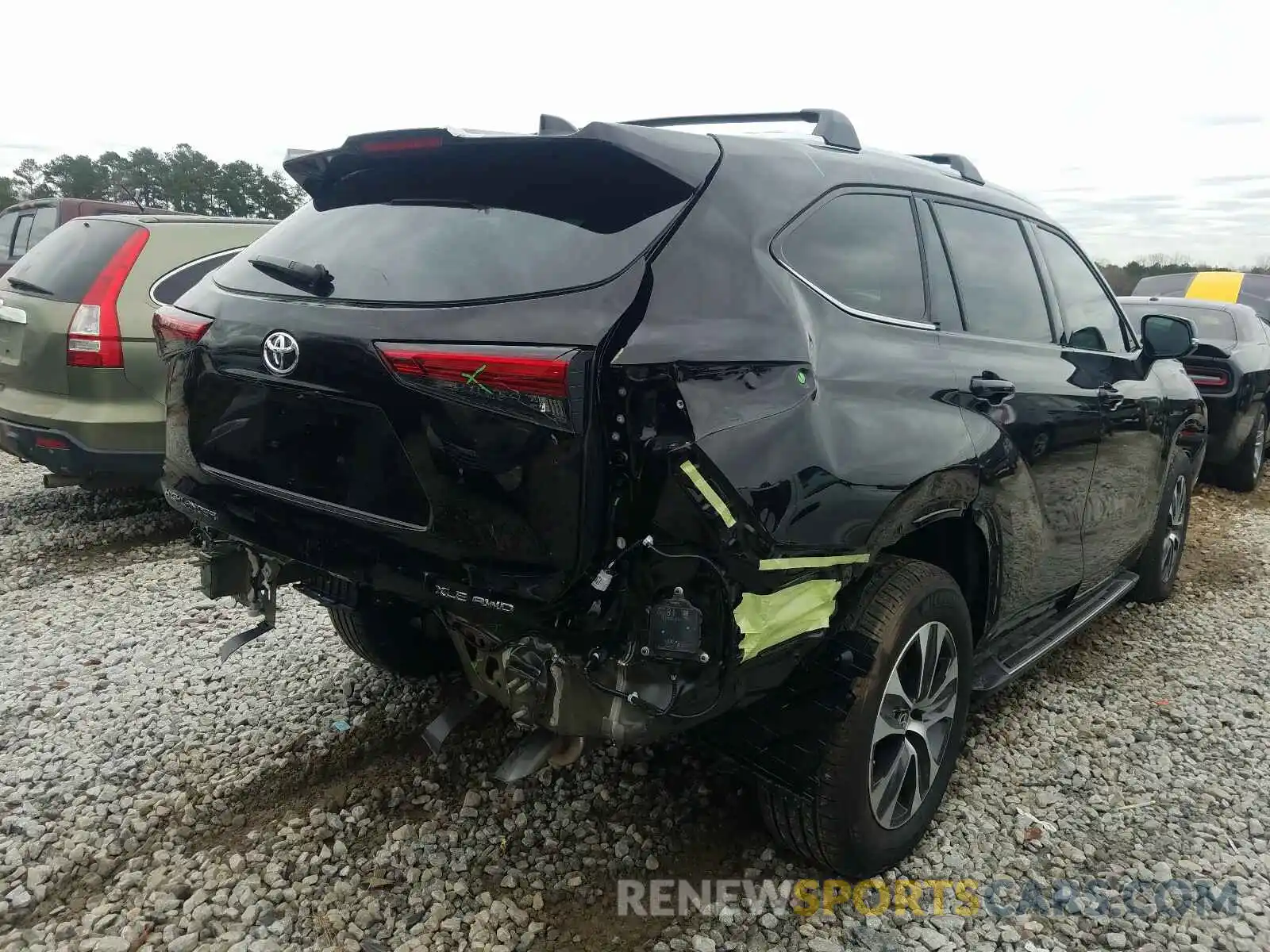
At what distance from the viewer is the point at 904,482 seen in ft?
7.26

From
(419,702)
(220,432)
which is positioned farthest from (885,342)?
(419,702)

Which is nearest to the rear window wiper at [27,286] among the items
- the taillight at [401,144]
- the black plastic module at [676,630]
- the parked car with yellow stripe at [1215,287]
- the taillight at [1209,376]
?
the taillight at [401,144]

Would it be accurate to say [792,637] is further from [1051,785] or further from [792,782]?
[1051,785]

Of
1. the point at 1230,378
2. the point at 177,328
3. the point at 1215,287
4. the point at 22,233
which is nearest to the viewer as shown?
the point at 177,328

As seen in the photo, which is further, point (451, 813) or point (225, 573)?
point (451, 813)

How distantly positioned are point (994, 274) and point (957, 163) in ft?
1.65

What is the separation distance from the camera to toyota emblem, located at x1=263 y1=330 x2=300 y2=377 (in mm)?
2068

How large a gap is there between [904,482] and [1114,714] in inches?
79.7

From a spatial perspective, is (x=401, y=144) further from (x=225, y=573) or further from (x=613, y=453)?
(x=225, y=573)

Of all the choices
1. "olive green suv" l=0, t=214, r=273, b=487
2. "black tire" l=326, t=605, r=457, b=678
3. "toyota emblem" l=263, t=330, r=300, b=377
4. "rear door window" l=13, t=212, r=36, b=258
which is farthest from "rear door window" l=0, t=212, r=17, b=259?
"toyota emblem" l=263, t=330, r=300, b=377

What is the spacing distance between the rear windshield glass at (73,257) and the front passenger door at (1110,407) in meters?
4.75

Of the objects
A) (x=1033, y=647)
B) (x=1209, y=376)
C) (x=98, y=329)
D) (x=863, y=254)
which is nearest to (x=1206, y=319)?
(x=1209, y=376)

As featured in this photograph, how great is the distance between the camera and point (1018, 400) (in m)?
2.79

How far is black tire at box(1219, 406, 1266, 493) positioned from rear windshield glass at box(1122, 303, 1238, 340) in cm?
72
